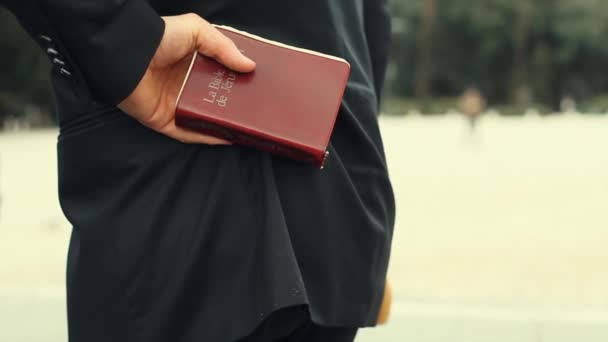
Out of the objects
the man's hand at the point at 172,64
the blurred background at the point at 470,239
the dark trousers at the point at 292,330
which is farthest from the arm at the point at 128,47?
the blurred background at the point at 470,239

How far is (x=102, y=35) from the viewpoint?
0.99 meters

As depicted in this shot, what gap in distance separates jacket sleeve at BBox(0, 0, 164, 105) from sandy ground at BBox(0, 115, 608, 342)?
8.63 ft

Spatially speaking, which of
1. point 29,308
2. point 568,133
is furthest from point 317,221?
point 568,133

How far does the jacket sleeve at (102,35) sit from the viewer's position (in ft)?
3.21

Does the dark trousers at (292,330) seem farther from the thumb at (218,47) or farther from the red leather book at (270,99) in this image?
the thumb at (218,47)

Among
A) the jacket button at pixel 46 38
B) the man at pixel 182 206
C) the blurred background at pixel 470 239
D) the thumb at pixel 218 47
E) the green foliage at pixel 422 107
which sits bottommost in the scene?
the green foliage at pixel 422 107

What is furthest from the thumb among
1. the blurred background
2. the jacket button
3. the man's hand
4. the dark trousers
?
the blurred background

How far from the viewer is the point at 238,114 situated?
1.09 m

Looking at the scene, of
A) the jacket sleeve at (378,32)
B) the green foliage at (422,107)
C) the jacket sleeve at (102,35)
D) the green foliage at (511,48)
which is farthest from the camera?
the green foliage at (511,48)

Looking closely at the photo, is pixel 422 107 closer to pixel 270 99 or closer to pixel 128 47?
pixel 270 99

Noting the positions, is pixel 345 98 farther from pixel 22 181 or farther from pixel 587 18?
pixel 587 18

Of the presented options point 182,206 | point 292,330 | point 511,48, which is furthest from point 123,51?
point 511,48

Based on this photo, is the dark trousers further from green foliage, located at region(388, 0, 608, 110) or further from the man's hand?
green foliage, located at region(388, 0, 608, 110)

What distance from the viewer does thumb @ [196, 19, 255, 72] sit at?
3.49 feet
